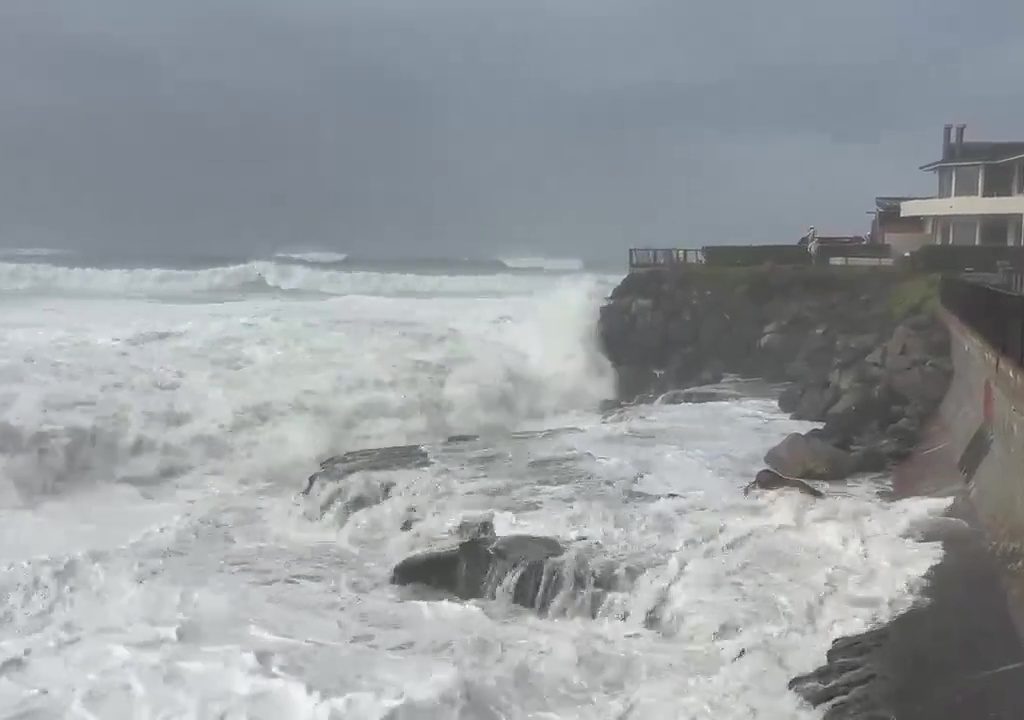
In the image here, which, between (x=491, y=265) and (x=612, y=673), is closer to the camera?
(x=612, y=673)

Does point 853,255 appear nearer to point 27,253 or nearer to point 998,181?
point 998,181

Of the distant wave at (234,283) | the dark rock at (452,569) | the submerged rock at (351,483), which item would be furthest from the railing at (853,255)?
the dark rock at (452,569)

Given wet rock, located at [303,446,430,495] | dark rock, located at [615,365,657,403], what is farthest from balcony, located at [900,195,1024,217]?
wet rock, located at [303,446,430,495]

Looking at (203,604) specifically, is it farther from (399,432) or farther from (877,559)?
(399,432)

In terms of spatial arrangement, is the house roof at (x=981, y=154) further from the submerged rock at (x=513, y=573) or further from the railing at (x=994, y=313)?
the submerged rock at (x=513, y=573)

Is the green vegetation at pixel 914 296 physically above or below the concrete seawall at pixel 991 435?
above

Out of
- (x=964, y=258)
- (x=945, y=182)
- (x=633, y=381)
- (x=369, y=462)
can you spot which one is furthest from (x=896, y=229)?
(x=369, y=462)

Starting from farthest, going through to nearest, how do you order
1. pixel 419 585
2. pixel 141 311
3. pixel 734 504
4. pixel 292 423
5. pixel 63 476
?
1. pixel 141 311
2. pixel 292 423
3. pixel 63 476
4. pixel 734 504
5. pixel 419 585

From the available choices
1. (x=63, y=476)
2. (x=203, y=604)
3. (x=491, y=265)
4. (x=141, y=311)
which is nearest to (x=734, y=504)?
→ (x=203, y=604)

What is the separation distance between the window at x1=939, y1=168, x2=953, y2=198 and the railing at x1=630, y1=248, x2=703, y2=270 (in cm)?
1060

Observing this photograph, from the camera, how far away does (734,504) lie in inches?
551

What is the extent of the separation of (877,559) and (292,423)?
→ 40.0ft

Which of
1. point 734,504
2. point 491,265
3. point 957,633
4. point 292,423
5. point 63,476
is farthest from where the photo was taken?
point 491,265

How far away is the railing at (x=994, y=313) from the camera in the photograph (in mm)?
12258
